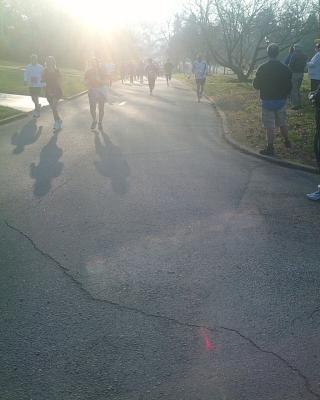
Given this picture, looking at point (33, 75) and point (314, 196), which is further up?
point (33, 75)

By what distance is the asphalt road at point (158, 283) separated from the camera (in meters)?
2.77

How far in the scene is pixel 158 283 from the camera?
3861mm

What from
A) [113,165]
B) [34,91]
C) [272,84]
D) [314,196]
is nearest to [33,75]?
[34,91]

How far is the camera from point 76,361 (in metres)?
2.89

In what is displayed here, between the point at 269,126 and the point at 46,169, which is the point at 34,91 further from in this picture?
the point at 269,126

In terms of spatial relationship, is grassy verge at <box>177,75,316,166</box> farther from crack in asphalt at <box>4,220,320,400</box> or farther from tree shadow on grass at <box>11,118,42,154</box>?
crack in asphalt at <box>4,220,320,400</box>

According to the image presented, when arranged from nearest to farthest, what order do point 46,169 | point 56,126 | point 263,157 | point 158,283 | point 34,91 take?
point 158,283
point 46,169
point 263,157
point 56,126
point 34,91

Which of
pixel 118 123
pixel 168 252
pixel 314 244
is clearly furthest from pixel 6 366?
pixel 118 123

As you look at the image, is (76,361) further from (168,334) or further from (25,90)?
(25,90)

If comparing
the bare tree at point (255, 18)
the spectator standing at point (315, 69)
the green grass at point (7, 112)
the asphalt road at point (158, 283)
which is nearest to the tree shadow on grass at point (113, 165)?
the asphalt road at point (158, 283)

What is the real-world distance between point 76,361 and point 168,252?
182 centimetres

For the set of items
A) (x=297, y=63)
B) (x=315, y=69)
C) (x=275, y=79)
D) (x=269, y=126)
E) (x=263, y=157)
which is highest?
(x=297, y=63)

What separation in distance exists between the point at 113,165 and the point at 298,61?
8.90 meters

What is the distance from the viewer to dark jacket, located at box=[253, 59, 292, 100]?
829 cm
